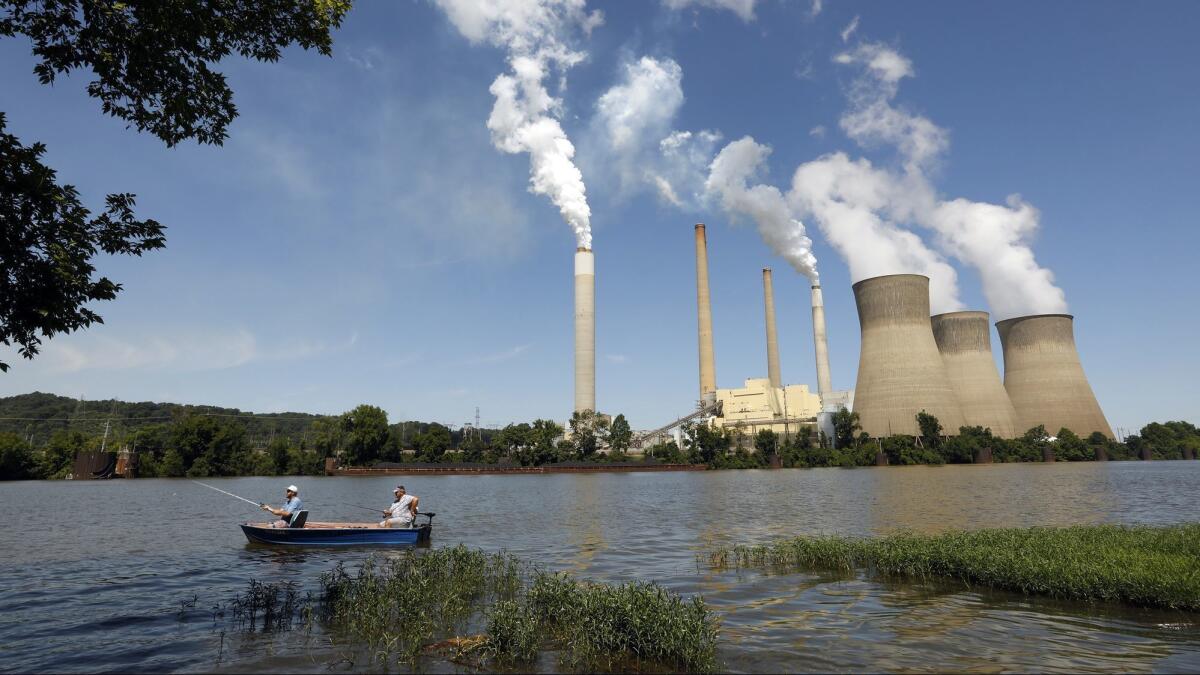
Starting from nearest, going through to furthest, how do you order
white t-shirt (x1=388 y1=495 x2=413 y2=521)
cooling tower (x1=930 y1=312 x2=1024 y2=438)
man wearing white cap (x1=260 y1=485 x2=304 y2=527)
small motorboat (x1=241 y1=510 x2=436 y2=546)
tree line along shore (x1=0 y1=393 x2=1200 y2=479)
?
small motorboat (x1=241 y1=510 x2=436 y2=546) < man wearing white cap (x1=260 y1=485 x2=304 y2=527) < white t-shirt (x1=388 y1=495 x2=413 y2=521) < tree line along shore (x1=0 y1=393 x2=1200 y2=479) < cooling tower (x1=930 y1=312 x2=1024 y2=438)

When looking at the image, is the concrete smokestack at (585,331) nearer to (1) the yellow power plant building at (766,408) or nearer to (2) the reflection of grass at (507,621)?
(1) the yellow power plant building at (766,408)

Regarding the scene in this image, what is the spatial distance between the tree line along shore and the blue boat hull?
275ft

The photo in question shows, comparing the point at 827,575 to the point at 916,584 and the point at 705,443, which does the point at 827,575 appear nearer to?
the point at 916,584

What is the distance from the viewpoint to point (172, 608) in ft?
43.4

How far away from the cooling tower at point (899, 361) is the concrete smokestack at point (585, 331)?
44.3 meters

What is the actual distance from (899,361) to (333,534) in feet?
268

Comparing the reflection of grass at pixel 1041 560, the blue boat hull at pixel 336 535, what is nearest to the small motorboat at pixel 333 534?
the blue boat hull at pixel 336 535

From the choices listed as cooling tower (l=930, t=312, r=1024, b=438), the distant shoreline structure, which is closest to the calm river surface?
the distant shoreline structure

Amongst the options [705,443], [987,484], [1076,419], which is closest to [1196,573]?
[987,484]

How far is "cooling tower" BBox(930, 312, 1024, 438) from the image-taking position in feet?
322

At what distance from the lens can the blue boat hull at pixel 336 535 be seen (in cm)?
Answer: 2064

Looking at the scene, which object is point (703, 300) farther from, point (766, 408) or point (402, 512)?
point (402, 512)

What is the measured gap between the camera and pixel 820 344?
125062 millimetres

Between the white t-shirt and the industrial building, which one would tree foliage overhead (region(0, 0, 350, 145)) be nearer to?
the white t-shirt
